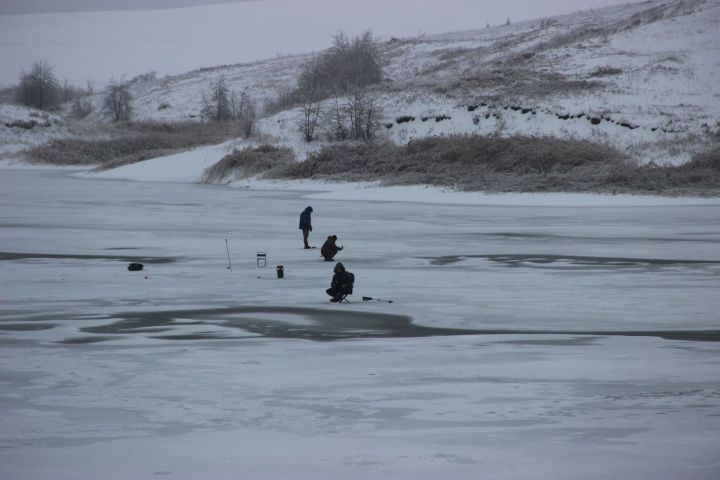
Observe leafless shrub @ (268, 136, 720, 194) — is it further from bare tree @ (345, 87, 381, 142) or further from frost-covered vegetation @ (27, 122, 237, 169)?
A: frost-covered vegetation @ (27, 122, 237, 169)

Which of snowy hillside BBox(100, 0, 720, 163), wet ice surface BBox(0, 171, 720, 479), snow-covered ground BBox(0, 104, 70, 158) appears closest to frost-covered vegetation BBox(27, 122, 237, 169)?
snow-covered ground BBox(0, 104, 70, 158)

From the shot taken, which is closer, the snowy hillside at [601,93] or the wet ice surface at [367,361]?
the wet ice surface at [367,361]

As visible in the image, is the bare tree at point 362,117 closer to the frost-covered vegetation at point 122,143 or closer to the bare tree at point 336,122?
the bare tree at point 336,122

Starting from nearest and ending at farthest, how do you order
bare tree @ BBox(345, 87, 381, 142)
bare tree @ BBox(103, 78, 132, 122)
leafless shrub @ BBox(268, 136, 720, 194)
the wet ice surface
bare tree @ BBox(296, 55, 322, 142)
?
1. the wet ice surface
2. leafless shrub @ BBox(268, 136, 720, 194)
3. bare tree @ BBox(345, 87, 381, 142)
4. bare tree @ BBox(296, 55, 322, 142)
5. bare tree @ BBox(103, 78, 132, 122)

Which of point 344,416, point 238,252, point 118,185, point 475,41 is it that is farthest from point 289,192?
point 475,41

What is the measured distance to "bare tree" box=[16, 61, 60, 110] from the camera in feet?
412

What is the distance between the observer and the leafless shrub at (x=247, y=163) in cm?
6003

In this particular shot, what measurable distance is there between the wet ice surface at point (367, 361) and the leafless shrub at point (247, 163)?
33.0m

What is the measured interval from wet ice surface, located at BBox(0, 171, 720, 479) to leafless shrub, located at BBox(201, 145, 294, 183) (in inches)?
1298

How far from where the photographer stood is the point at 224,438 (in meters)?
9.12

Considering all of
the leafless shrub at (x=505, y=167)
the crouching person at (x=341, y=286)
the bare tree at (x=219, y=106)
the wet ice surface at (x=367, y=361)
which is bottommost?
the wet ice surface at (x=367, y=361)

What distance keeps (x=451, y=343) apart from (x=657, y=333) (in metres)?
2.79

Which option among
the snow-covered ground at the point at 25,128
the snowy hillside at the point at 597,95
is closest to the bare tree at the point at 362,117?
the snowy hillside at the point at 597,95

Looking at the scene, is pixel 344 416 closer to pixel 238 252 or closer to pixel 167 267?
pixel 167 267
